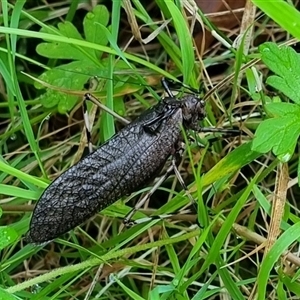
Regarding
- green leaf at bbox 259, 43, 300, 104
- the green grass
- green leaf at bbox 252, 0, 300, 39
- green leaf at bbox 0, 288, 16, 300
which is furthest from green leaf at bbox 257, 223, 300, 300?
green leaf at bbox 0, 288, 16, 300

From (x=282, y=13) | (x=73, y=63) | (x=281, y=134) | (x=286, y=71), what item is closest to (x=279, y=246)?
(x=281, y=134)

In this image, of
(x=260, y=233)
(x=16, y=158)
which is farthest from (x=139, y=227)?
(x=16, y=158)

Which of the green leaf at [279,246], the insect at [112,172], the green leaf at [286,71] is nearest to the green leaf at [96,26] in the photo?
the insect at [112,172]

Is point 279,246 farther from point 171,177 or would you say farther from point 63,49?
point 63,49

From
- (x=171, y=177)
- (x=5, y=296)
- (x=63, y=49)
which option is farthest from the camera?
(x=171, y=177)

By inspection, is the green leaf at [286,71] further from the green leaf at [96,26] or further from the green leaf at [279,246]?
the green leaf at [96,26]
